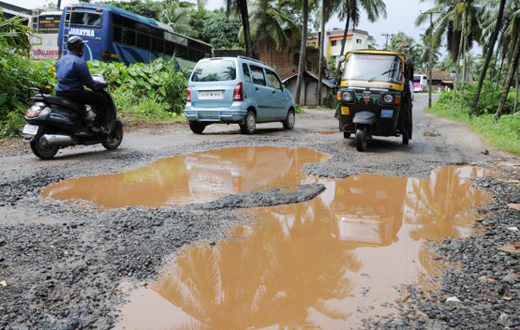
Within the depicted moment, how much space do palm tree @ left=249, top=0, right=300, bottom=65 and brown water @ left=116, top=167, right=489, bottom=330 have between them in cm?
3288

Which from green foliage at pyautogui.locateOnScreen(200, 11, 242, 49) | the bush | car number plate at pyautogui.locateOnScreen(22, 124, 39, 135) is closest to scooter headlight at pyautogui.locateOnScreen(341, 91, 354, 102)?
car number plate at pyautogui.locateOnScreen(22, 124, 39, 135)

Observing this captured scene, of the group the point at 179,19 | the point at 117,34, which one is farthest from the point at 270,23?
the point at 117,34

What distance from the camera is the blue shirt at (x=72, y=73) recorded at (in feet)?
22.3

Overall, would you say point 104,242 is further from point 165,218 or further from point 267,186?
point 267,186

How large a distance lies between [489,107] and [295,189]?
82.0 feet

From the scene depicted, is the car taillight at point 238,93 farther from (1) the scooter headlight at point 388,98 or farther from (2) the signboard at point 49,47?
(2) the signboard at point 49,47

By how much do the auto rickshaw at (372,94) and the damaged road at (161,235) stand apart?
1295 mm

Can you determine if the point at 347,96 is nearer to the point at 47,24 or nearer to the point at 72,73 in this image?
the point at 72,73

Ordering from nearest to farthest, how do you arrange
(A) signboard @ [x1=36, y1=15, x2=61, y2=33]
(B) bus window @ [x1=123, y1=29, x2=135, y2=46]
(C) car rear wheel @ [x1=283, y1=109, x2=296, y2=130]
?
(C) car rear wheel @ [x1=283, y1=109, x2=296, y2=130]
(B) bus window @ [x1=123, y1=29, x2=135, y2=46]
(A) signboard @ [x1=36, y1=15, x2=61, y2=33]

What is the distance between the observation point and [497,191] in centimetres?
551

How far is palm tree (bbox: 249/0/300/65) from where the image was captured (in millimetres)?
35688

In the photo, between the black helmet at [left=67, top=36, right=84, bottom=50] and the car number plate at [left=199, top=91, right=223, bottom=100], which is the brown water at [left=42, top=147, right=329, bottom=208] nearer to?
the black helmet at [left=67, top=36, right=84, bottom=50]

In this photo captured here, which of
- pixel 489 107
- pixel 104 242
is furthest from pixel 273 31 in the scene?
pixel 104 242

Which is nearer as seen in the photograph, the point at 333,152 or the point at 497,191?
the point at 497,191
